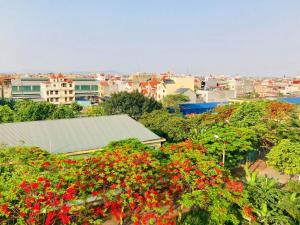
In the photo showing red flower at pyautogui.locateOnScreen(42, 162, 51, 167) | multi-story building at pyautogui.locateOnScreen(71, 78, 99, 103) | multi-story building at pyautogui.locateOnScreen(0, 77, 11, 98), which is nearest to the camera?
red flower at pyautogui.locateOnScreen(42, 162, 51, 167)

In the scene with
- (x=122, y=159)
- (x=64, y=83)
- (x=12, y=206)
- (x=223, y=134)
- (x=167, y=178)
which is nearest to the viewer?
(x=12, y=206)

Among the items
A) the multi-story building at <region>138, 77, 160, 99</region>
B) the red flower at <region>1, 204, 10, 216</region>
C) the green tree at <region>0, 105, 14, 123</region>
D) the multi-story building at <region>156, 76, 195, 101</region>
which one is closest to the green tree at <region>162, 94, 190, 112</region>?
the multi-story building at <region>156, 76, 195, 101</region>

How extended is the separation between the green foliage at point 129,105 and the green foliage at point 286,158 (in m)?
25.8

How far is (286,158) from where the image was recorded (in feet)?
58.0

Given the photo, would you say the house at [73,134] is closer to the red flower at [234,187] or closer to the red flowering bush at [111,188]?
the red flowering bush at [111,188]

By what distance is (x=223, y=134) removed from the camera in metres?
18.3

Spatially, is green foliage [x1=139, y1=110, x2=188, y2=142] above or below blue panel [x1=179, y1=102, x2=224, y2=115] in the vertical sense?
above

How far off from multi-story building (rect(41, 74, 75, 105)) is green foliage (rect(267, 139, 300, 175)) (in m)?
53.6

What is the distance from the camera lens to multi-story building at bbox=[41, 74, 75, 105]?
62906 millimetres

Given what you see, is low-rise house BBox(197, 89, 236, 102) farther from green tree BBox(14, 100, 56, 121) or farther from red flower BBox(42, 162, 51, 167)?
red flower BBox(42, 162, 51, 167)

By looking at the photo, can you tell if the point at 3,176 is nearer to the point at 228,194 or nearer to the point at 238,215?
the point at 228,194

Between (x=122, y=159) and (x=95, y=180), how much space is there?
1315 mm

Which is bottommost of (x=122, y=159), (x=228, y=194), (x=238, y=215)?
(x=238, y=215)

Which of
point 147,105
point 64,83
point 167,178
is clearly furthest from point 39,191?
point 64,83
